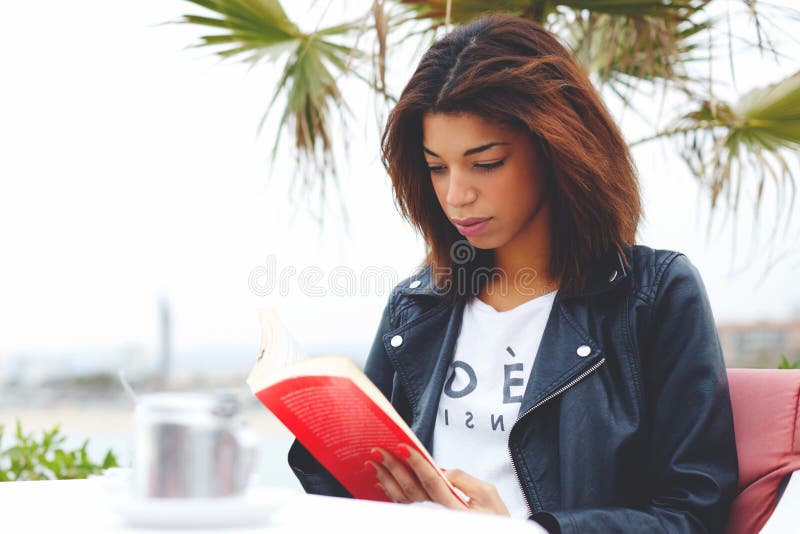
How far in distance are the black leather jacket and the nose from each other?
232 mm

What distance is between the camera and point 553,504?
1235 millimetres

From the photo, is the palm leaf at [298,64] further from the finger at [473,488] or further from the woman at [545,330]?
the finger at [473,488]

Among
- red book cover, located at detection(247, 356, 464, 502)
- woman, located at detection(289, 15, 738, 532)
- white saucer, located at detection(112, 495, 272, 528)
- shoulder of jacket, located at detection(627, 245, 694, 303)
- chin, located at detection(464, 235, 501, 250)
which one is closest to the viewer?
white saucer, located at detection(112, 495, 272, 528)

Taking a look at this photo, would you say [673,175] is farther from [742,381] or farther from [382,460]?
[382,460]

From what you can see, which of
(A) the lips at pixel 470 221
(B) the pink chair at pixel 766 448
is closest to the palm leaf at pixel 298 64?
(A) the lips at pixel 470 221

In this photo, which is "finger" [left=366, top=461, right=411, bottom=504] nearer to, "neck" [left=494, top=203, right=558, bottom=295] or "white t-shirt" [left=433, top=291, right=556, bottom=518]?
"white t-shirt" [left=433, top=291, right=556, bottom=518]

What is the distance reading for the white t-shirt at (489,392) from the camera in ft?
4.26

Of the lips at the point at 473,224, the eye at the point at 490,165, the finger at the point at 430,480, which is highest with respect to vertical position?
the eye at the point at 490,165

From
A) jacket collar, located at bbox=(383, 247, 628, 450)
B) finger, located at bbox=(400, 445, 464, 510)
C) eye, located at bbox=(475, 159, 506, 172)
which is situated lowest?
finger, located at bbox=(400, 445, 464, 510)

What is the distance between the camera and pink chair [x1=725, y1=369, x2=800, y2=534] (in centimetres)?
108

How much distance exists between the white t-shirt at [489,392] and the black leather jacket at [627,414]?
0.09 feet

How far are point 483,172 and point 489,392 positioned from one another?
14.5 inches

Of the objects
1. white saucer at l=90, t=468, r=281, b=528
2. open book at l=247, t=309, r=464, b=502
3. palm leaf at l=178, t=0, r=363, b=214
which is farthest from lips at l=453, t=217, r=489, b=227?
palm leaf at l=178, t=0, r=363, b=214

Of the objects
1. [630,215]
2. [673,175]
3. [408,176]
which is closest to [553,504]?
[630,215]
